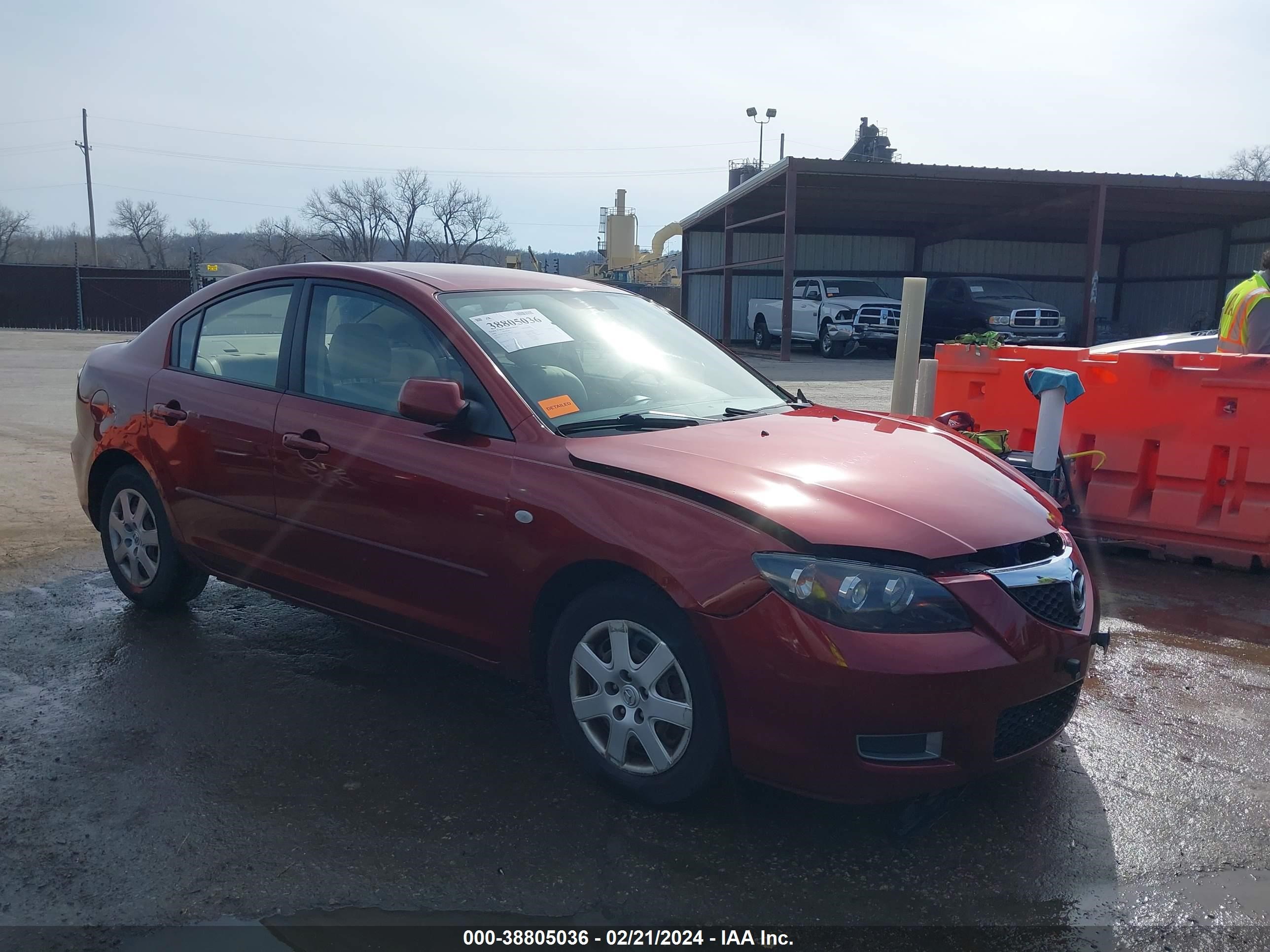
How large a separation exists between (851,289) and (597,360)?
71.2 feet

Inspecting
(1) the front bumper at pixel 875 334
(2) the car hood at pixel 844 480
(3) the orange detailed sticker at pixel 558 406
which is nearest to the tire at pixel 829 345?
(1) the front bumper at pixel 875 334

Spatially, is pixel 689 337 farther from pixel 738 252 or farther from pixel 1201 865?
pixel 738 252

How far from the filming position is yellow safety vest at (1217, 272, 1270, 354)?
Answer: 624 cm

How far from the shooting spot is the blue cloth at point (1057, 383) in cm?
563

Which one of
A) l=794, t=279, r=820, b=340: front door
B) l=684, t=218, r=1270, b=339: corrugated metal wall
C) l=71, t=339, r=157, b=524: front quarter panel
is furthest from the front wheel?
l=71, t=339, r=157, b=524: front quarter panel

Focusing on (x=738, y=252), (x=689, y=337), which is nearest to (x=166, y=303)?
(x=738, y=252)

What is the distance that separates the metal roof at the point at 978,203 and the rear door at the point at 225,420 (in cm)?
1857

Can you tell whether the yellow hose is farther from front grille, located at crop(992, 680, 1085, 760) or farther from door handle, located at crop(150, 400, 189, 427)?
door handle, located at crop(150, 400, 189, 427)

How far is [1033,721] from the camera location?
2.84 metres

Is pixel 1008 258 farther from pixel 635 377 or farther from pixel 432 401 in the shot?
pixel 432 401

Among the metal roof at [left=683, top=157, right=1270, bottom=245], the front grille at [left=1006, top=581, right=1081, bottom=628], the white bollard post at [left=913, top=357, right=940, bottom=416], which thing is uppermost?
the metal roof at [left=683, top=157, right=1270, bottom=245]

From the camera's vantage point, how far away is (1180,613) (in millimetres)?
4973

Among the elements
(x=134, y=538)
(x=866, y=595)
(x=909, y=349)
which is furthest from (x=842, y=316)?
(x=866, y=595)

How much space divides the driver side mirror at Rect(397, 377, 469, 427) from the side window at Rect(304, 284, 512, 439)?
0.13 meters
